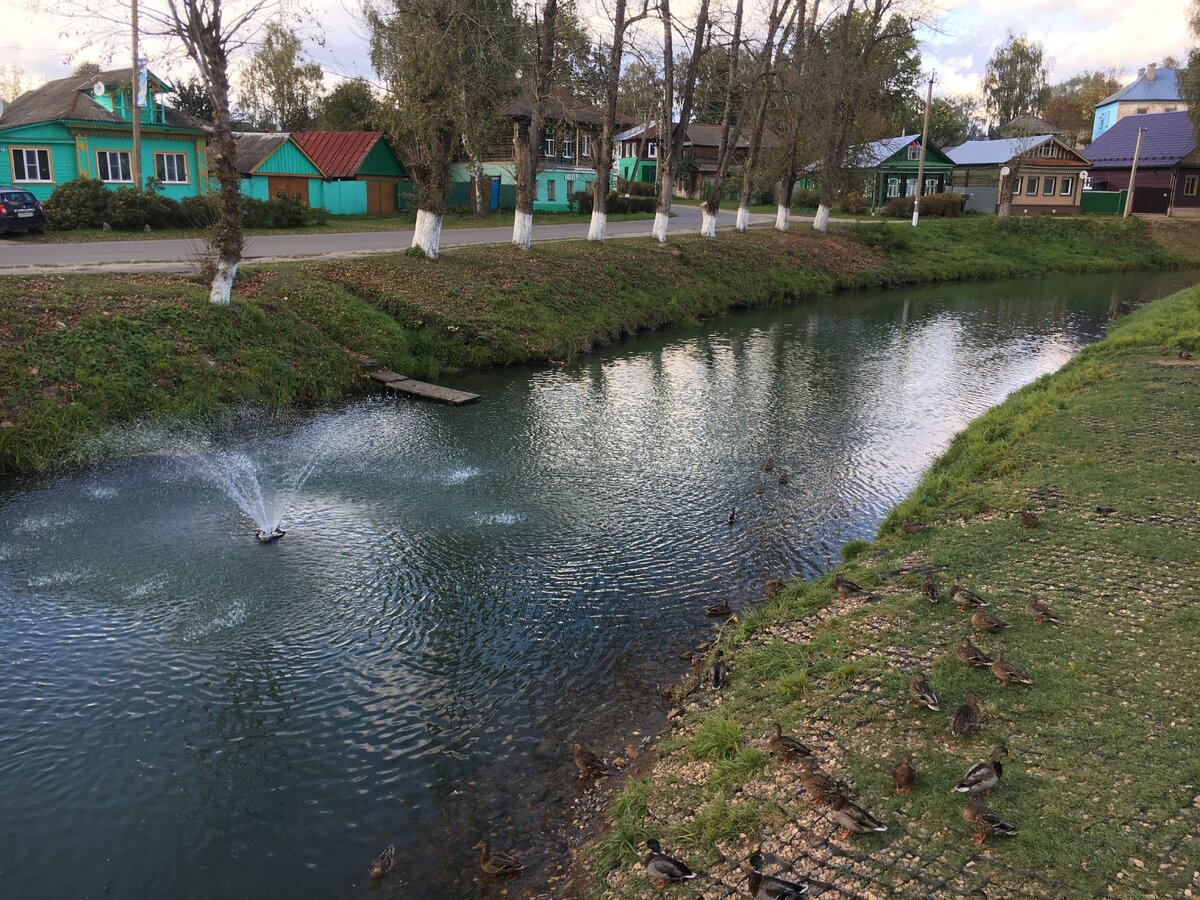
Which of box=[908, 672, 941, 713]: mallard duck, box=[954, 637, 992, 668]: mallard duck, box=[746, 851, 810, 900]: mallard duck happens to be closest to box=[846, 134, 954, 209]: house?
box=[954, 637, 992, 668]: mallard duck

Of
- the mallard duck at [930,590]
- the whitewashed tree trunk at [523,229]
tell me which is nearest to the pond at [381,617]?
the mallard duck at [930,590]

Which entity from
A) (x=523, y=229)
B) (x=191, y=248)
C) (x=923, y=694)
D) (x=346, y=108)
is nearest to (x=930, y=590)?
(x=923, y=694)

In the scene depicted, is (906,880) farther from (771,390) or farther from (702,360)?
(702,360)

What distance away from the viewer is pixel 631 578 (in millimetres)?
12922

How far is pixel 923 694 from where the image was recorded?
8.01 meters

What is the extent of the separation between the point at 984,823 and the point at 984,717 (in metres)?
1.69

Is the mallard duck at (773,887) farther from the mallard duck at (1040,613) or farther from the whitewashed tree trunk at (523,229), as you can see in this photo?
the whitewashed tree trunk at (523,229)

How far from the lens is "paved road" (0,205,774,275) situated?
2580cm

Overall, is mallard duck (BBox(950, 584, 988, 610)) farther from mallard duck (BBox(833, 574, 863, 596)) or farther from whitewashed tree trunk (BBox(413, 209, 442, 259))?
whitewashed tree trunk (BBox(413, 209, 442, 259))

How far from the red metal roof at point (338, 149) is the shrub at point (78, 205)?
1811cm

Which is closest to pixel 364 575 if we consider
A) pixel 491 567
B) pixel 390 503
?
pixel 491 567

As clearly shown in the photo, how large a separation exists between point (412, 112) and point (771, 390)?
48.7 ft

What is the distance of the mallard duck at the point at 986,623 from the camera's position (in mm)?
9227

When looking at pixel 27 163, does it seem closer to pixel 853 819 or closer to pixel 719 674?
pixel 719 674
